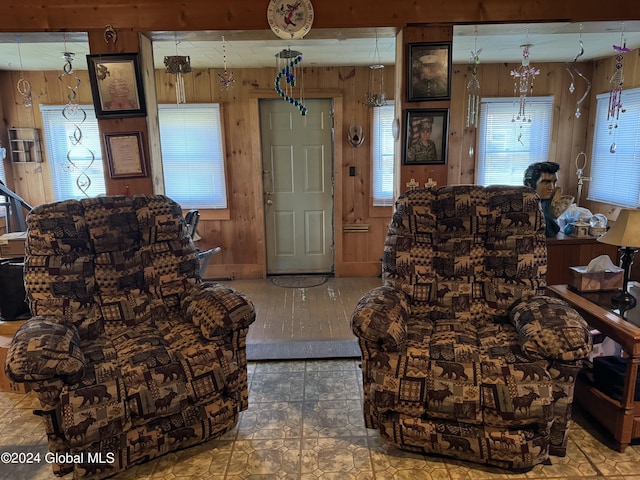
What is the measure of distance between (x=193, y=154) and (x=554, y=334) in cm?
396

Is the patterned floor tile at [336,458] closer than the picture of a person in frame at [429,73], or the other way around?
the patterned floor tile at [336,458]

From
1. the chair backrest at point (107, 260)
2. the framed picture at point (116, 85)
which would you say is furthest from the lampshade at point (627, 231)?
the framed picture at point (116, 85)

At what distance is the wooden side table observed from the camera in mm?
1943

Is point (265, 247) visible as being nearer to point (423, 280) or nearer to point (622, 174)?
point (423, 280)

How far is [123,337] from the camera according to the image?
220 centimetres

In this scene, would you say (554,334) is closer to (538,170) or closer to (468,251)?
(468,251)

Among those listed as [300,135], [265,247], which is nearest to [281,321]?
[265,247]

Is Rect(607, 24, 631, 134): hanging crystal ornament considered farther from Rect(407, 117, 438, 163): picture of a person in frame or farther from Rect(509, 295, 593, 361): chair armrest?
Rect(509, 295, 593, 361): chair armrest

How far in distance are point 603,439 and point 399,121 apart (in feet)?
6.73

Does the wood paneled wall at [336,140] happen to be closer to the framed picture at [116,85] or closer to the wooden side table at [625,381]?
the framed picture at [116,85]

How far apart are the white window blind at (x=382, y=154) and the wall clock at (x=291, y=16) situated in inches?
81.8

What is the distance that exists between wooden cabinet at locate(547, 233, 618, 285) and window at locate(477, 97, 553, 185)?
182cm

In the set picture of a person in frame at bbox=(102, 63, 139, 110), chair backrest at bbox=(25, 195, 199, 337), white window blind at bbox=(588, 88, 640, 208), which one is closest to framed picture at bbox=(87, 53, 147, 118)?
picture of a person in frame at bbox=(102, 63, 139, 110)

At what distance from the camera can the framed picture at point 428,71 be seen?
272 centimetres
